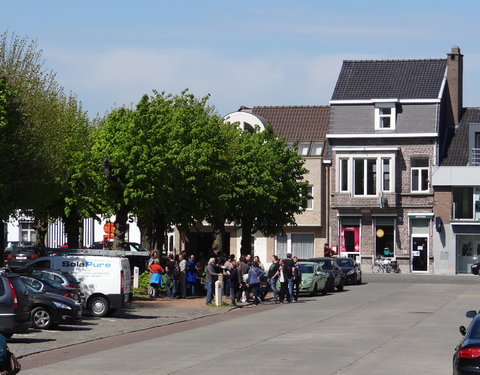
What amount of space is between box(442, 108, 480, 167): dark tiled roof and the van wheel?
3974cm

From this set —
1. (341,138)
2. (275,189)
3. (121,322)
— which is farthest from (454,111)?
(121,322)

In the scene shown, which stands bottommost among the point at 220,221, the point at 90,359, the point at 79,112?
the point at 90,359

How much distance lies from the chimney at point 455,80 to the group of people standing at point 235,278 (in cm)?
3299

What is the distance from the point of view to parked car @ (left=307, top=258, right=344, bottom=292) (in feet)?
157

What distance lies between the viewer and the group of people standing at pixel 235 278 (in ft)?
131

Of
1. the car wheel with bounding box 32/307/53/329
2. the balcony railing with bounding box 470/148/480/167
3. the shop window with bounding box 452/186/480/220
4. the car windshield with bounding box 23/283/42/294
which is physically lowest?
the car wheel with bounding box 32/307/53/329

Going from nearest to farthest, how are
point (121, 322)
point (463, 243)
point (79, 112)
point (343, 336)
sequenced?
point (343, 336) < point (121, 322) < point (79, 112) < point (463, 243)

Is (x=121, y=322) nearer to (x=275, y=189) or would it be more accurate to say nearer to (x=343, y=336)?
(x=343, y=336)

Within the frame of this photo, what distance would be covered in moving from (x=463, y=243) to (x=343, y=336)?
4269cm

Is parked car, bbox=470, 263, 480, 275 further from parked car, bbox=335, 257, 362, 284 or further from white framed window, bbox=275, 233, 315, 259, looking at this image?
parked car, bbox=335, 257, 362, 284

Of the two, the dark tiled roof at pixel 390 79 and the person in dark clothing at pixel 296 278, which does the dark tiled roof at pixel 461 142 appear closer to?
the dark tiled roof at pixel 390 79

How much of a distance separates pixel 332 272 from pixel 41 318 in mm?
22009

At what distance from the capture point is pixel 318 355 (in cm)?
2189

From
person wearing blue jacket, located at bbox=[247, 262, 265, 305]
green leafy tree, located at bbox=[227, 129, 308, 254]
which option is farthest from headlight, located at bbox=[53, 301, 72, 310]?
green leafy tree, located at bbox=[227, 129, 308, 254]
